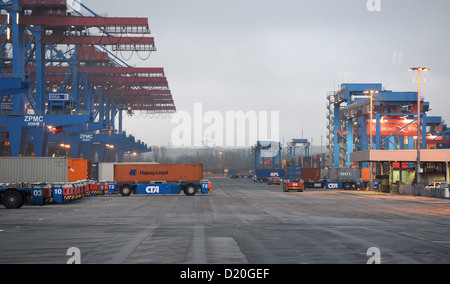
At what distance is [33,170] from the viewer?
34.4 meters

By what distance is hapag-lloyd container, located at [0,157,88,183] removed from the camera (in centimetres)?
3397

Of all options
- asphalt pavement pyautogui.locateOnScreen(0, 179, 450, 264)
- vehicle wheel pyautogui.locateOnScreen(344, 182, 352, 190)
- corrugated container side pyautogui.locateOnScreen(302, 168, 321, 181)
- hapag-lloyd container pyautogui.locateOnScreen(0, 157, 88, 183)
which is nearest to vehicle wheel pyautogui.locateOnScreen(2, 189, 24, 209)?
hapag-lloyd container pyautogui.locateOnScreen(0, 157, 88, 183)

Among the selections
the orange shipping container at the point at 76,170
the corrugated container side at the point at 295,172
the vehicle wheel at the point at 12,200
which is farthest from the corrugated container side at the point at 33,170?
the corrugated container side at the point at 295,172

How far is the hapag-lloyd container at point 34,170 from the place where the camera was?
34.0 m

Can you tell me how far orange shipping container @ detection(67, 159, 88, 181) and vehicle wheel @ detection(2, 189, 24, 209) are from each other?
3.42 metres

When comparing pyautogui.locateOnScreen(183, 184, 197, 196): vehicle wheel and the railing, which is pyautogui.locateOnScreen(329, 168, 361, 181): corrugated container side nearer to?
the railing

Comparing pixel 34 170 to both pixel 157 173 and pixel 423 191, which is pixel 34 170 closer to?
pixel 157 173

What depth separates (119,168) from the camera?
4900 cm

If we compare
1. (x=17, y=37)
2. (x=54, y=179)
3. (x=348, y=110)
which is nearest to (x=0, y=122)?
(x=17, y=37)

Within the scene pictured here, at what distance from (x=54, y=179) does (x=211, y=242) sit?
2050 centimetres

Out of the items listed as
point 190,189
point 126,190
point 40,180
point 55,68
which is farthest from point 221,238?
point 55,68

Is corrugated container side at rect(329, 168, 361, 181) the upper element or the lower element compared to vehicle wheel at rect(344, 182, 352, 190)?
upper

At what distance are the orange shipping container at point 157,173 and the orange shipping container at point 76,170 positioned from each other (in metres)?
8.11

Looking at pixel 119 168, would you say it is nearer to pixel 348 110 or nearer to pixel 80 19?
pixel 80 19
